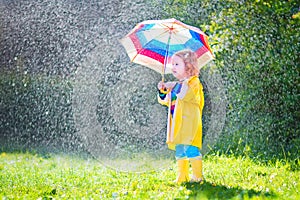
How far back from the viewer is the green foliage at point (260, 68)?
312 inches

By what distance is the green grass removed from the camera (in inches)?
190

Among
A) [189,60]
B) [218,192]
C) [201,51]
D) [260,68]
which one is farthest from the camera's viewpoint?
[260,68]

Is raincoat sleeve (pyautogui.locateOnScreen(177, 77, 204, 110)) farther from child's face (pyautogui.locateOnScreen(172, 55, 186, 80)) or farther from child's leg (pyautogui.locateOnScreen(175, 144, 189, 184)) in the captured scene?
child's leg (pyautogui.locateOnScreen(175, 144, 189, 184))

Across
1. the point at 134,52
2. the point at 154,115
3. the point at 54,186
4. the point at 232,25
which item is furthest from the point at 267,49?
the point at 54,186

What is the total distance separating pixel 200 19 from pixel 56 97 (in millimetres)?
2869

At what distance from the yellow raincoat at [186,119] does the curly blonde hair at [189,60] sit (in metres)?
0.07

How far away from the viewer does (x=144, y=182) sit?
18.4 feet

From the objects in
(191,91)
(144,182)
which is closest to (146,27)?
(191,91)

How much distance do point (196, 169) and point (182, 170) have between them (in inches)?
6.4

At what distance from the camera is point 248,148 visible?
747 centimetres

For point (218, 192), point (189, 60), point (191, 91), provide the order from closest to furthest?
1. point (218, 192)
2. point (191, 91)
3. point (189, 60)

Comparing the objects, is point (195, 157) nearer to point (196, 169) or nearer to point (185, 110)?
point (196, 169)

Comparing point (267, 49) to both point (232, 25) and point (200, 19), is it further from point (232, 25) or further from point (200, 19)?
point (200, 19)

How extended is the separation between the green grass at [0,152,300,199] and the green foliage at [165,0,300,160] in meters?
0.92
